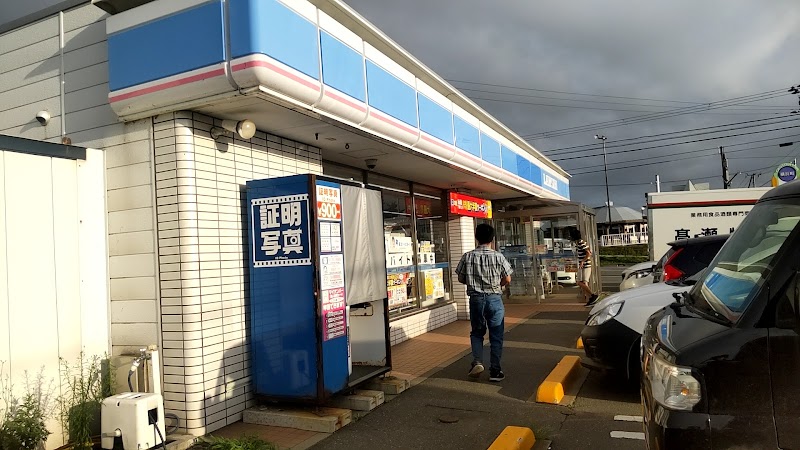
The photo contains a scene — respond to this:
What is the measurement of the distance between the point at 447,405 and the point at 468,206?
677cm

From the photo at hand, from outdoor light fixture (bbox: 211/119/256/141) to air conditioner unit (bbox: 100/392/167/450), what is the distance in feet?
8.33

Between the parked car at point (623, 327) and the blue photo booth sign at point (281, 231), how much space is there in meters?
3.34

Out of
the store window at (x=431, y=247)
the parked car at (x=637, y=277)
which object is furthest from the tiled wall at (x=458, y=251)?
the parked car at (x=637, y=277)

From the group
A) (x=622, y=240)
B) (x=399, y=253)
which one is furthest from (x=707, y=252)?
(x=622, y=240)

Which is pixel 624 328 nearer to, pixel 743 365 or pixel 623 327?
pixel 623 327

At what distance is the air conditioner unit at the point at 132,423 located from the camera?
175 inches

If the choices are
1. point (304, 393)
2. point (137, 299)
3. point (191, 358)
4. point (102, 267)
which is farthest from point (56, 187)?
point (304, 393)

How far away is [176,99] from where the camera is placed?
4945mm

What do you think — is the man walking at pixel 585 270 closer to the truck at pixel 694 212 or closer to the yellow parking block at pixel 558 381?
the truck at pixel 694 212

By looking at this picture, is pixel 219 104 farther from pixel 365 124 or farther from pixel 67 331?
pixel 67 331

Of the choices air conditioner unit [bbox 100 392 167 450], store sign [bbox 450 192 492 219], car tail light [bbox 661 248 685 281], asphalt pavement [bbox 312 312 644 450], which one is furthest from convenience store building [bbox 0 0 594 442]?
store sign [bbox 450 192 492 219]

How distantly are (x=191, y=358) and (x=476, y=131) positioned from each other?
6.81 metres

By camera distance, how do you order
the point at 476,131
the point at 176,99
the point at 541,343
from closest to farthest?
the point at 176,99 < the point at 541,343 < the point at 476,131

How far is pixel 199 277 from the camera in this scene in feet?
16.8
